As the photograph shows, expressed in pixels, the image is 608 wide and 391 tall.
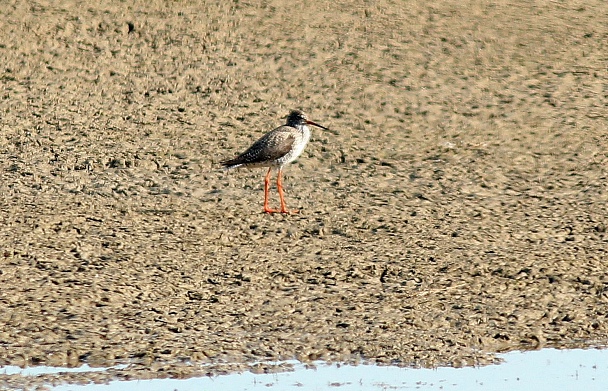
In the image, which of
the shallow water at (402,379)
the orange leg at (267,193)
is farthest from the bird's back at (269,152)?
→ the shallow water at (402,379)

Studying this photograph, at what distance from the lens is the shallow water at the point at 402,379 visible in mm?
8094

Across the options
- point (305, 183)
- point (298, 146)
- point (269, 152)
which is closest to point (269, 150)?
point (269, 152)

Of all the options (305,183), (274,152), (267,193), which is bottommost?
(305,183)

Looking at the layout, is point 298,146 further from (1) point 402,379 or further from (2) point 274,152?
(1) point 402,379

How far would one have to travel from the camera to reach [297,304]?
9656mm

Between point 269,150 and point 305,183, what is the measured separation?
72 cm

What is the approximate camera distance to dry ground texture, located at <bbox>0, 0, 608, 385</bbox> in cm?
920

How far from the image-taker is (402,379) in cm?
829

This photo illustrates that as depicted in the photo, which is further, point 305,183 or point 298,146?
point 305,183

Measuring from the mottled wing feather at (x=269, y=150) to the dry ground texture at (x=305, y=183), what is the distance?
0.37 meters

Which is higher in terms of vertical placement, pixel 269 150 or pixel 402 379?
pixel 269 150

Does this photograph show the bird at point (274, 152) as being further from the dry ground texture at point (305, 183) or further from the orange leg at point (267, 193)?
the dry ground texture at point (305, 183)

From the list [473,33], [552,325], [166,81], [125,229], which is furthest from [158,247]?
[473,33]

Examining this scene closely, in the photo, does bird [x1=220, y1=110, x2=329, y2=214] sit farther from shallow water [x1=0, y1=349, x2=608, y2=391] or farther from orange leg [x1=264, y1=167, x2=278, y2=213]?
shallow water [x1=0, y1=349, x2=608, y2=391]
